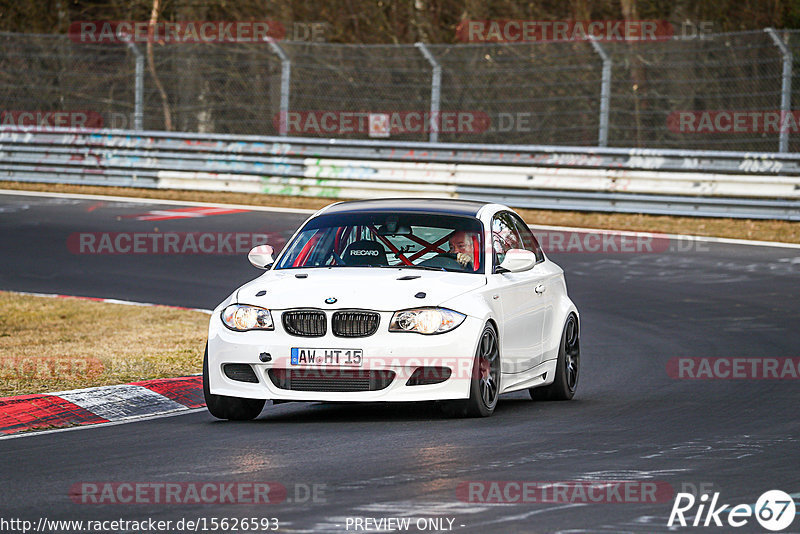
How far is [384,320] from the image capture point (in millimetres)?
Answer: 8797

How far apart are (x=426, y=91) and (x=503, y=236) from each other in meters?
22.2

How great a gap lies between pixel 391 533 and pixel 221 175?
2163cm

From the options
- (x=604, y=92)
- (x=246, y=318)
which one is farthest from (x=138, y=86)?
(x=246, y=318)

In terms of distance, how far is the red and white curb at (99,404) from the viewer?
9.07 meters

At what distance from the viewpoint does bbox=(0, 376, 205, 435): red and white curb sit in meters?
9.07

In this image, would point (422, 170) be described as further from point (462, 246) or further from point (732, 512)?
point (732, 512)

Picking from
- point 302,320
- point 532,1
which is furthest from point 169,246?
point 532,1

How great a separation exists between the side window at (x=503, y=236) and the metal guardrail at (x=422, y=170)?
39.2 ft

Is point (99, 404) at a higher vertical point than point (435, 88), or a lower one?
lower

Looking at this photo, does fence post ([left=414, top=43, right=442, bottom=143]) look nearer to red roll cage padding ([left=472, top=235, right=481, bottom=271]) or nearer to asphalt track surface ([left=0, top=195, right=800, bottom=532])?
asphalt track surface ([left=0, top=195, right=800, bottom=532])

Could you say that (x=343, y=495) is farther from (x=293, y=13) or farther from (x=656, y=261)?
(x=293, y=13)

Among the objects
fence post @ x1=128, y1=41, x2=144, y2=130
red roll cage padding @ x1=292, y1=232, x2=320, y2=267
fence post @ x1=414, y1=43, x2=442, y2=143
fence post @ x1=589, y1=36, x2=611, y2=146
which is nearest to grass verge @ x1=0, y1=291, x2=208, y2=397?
red roll cage padding @ x1=292, y1=232, x2=320, y2=267

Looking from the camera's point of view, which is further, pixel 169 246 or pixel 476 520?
pixel 169 246

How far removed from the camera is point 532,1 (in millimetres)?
36219
